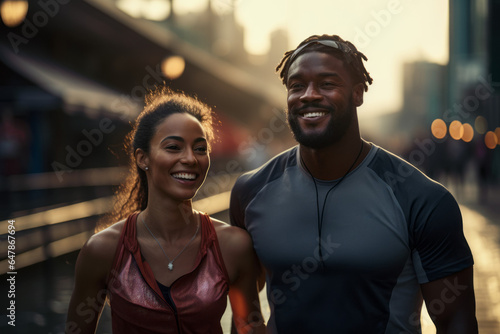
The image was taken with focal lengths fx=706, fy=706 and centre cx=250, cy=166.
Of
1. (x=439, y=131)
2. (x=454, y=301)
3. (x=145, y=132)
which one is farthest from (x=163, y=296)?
(x=439, y=131)

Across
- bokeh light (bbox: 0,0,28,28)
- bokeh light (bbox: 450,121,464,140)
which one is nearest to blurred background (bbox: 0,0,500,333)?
bokeh light (bbox: 0,0,28,28)

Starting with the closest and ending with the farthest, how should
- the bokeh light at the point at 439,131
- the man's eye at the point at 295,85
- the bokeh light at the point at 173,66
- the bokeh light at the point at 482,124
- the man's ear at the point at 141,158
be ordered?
the man's eye at the point at 295,85 → the man's ear at the point at 141,158 → the bokeh light at the point at 173,66 → the bokeh light at the point at 482,124 → the bokeh light at the point at 439,131

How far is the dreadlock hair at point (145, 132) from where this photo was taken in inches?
148

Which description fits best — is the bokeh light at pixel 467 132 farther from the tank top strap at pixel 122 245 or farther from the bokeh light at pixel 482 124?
the tank top strap at pixel 122 245

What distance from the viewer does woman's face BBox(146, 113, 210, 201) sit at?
3.57 metres

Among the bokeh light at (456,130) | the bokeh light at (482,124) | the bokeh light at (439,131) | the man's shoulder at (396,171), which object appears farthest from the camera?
the bokeh light at (439,131)

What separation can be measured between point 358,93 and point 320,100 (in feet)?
1.02

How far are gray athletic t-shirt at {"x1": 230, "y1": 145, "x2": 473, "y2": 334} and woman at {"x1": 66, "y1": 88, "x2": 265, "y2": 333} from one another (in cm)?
21

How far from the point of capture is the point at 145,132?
3752 millimetres

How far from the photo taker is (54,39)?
84.1ft

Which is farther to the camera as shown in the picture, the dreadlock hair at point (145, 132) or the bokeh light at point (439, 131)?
the bokeh light at point (439, 131)

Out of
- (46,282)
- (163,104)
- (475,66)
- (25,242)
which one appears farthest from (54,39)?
(475,66)

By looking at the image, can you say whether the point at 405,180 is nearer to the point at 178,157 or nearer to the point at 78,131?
the point at 178,157

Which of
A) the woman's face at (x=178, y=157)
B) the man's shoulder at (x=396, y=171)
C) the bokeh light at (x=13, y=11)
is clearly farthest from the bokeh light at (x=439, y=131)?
the woman's face at (x=178, y=157)
